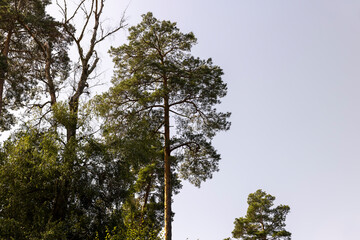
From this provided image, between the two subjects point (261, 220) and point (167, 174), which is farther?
point (261, 220)

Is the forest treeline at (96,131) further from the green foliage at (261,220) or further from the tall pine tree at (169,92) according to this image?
the green foliage at (261,220)

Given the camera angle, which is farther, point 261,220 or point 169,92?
point 261,220

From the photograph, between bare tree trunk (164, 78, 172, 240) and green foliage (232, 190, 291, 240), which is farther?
green foliage (232, 190, 291, 240)

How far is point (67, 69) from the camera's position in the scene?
19047 millimetres

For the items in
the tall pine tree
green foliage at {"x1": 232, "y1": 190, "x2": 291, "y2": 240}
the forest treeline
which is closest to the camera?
the forest treeline

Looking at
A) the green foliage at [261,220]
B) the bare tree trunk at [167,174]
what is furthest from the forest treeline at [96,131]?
the green foliage at [261,220]

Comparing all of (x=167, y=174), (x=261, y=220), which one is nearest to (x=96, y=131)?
(x=167, y=174)

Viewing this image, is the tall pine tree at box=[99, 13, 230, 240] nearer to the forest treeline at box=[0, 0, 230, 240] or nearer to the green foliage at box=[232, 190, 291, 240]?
the forest treeline at box=[0, 0, 230, 240]

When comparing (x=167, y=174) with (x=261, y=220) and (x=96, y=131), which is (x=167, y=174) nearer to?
(x=96, y=131)

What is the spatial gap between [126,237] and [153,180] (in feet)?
35.7

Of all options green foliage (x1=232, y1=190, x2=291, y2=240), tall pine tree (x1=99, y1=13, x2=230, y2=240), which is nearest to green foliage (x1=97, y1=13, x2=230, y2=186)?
tall pine tree (x1=99, y1=13, x2=230, y2=240)

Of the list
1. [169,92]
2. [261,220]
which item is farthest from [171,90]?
[261,220]

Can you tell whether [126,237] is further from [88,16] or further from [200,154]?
[88,16]

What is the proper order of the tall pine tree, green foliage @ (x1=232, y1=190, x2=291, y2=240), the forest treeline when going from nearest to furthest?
the forest treeline, the tall pine tree, green foliage @ (x1=232, y1=190, x2=291, y2=240)
